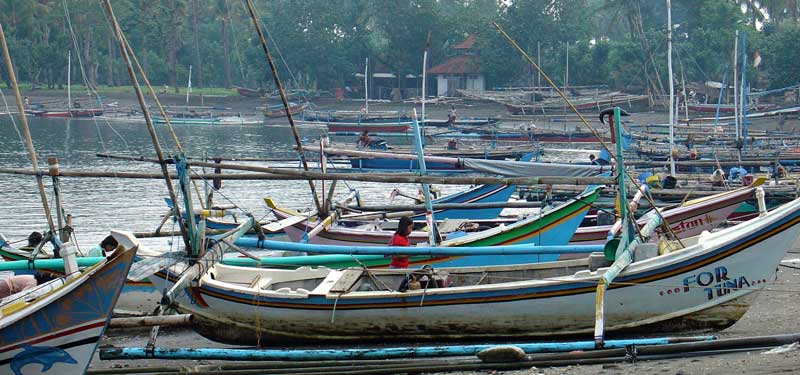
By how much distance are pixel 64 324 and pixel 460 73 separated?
63.3 meters

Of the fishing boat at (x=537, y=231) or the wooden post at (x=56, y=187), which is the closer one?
the wooden post at (x=56, y=187)

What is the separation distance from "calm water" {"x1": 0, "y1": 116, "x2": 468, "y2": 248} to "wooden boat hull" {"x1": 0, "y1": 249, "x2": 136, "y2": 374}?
25.6 ft

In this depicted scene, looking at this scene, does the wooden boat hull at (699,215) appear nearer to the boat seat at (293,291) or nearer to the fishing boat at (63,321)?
the boat seat at (293,291)

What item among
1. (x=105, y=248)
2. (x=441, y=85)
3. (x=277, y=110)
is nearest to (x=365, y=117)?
(x=441, y=85)

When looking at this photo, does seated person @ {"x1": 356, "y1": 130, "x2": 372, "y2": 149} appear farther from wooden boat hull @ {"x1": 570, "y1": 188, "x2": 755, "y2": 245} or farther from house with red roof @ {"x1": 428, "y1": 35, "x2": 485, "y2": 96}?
house with red roof @ {"x1": 428, "y1": 35, "x2": 485, "y2": 96}

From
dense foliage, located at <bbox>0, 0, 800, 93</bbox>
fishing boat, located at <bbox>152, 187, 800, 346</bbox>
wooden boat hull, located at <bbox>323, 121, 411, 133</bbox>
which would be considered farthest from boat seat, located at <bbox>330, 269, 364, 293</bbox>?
dense foliage, located at <bbox>0, 0, 800, 93</bbox>

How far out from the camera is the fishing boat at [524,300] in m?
11.2

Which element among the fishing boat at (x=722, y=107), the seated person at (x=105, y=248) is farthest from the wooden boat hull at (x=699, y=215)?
the fishing boat at (x=722, y=107)

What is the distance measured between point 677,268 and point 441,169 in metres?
24.9

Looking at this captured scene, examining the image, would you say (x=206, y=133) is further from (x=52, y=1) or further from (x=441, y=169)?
(x=441, y=169)

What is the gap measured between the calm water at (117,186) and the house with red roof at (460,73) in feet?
33.8

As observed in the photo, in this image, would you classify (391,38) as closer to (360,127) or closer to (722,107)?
(360,127)

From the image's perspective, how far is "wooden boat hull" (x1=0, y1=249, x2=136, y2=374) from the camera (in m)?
9.65

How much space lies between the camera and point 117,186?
38.1 metres
